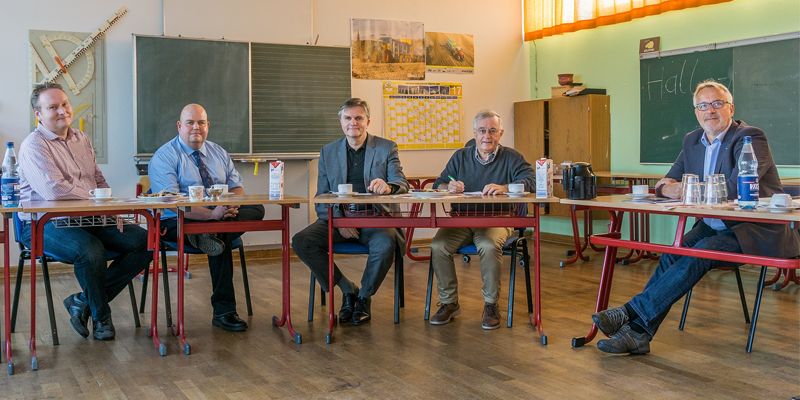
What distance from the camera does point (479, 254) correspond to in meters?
4.18

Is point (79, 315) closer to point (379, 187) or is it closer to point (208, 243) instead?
point (208, 243)

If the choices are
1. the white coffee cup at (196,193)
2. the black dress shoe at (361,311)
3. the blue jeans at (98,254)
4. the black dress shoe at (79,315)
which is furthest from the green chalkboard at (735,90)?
the black dress shoe at (79,315)

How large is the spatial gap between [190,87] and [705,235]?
4251mm

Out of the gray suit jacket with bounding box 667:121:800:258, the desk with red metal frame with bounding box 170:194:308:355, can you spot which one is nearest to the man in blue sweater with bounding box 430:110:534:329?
the desk with red metal frame with bounding box 170:194:308:355

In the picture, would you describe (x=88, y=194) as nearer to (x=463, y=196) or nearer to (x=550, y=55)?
(x=463, y=196)

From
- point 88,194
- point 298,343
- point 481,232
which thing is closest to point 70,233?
point 88,194

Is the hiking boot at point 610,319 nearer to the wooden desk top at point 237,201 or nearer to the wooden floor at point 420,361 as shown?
the wooden floor at point 420,361

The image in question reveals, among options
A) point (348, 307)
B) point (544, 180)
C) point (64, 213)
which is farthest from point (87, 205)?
point (544, 180)

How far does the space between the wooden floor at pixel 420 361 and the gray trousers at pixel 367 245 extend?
251mm

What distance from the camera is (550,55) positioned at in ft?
26.4

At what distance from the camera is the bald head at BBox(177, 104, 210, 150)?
4363 millimetres

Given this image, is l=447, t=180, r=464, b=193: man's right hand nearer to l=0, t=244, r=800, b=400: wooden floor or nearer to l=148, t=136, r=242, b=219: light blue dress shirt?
l=0, t=244, r=800, b=400: wooden floor

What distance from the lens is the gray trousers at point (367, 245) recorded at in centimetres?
421

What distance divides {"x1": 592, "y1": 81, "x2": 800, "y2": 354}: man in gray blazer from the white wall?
4.05m
